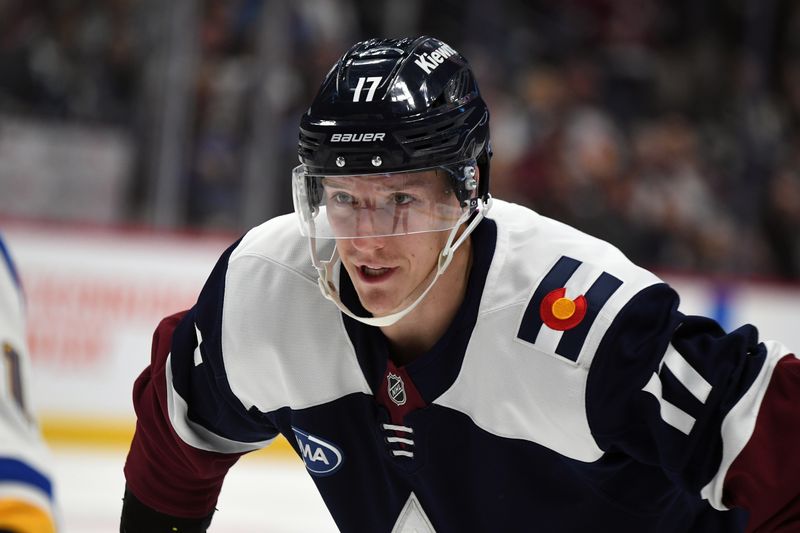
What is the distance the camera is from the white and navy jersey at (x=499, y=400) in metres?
1.92

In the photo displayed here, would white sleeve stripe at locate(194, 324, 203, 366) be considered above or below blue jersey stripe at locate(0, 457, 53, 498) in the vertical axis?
below

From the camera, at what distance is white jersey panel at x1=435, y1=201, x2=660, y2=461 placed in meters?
1.98

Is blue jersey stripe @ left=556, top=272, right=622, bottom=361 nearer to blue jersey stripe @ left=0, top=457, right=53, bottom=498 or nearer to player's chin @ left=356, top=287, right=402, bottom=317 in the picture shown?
player's chin @ left=356, top=287, right=402, bottom=317

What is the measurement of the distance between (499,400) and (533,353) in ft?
0.39

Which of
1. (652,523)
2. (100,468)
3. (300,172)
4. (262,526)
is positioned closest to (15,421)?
(300,172)

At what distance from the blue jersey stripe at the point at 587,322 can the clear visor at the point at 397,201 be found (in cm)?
27

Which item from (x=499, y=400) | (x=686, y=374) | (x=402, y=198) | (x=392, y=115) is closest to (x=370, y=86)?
(x=392, y=115)

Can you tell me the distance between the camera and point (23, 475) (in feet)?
3.88

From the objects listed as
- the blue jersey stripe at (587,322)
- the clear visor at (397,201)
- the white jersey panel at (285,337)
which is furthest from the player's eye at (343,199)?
the blue jersey stripe at (587,322)

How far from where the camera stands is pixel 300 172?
2180 millimetres

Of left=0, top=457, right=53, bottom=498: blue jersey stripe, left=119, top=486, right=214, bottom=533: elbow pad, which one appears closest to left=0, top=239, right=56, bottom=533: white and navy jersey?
left=0, top=457, right=53, bottom=498: blue jersey stripe

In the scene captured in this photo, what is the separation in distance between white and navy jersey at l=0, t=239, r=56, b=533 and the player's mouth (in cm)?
88

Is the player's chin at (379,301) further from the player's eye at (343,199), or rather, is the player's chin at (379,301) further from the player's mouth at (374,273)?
the player's eye at (343,199)

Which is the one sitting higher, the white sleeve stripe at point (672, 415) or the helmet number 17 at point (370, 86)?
the helmet number 17 at point (370, 86)
